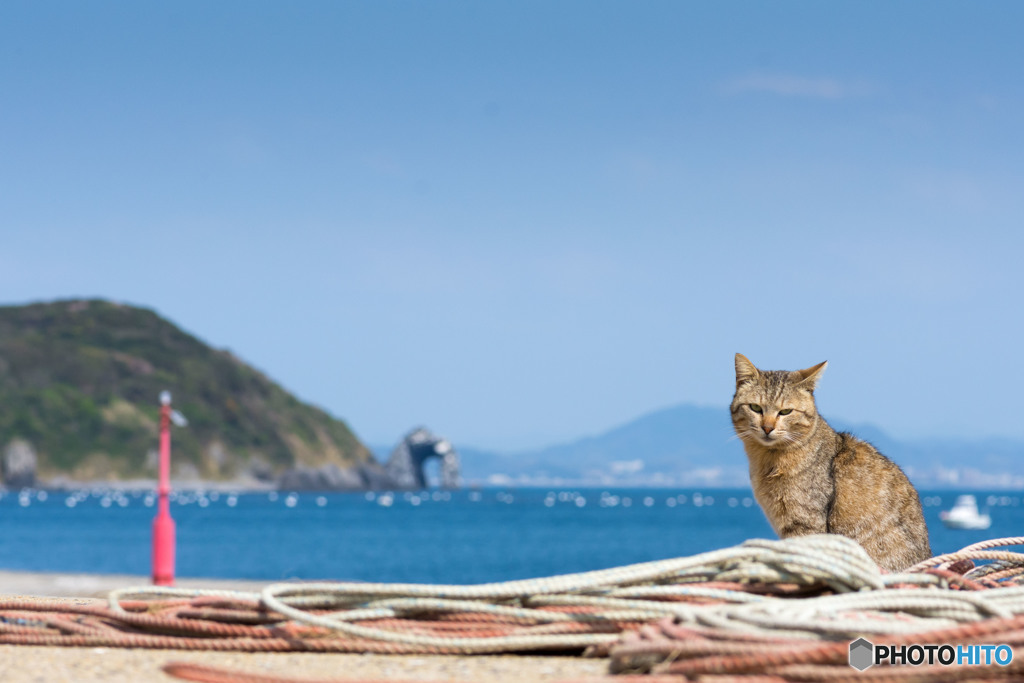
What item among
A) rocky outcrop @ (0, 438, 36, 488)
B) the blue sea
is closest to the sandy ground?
the blue sea

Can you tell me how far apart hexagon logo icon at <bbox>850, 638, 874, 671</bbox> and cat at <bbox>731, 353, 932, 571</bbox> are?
241 cm

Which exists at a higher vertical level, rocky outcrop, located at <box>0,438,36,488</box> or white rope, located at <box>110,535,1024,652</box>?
white rope, located at <box>110,535,1024,652</box>

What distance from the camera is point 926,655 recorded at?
3805mm

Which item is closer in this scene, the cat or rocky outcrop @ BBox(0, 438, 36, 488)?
the cat

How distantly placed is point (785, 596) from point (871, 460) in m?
2.10

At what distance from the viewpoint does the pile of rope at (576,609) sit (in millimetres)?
4145

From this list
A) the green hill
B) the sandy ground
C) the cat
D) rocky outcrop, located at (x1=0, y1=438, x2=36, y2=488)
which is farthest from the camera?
the green hill

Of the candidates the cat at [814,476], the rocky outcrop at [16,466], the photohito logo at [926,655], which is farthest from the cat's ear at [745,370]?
the rocky outcrop at [16,466]

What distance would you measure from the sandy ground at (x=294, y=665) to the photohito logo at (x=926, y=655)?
2.99 feet

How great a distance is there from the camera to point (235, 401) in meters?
195

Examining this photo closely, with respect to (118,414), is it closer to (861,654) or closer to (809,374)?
(809,374)

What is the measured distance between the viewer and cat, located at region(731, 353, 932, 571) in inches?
240

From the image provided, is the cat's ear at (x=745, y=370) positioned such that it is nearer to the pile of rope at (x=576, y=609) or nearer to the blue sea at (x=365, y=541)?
the pile of rope at (x=576, y=609)

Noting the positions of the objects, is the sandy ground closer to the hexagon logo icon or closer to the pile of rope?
the pile of rope
